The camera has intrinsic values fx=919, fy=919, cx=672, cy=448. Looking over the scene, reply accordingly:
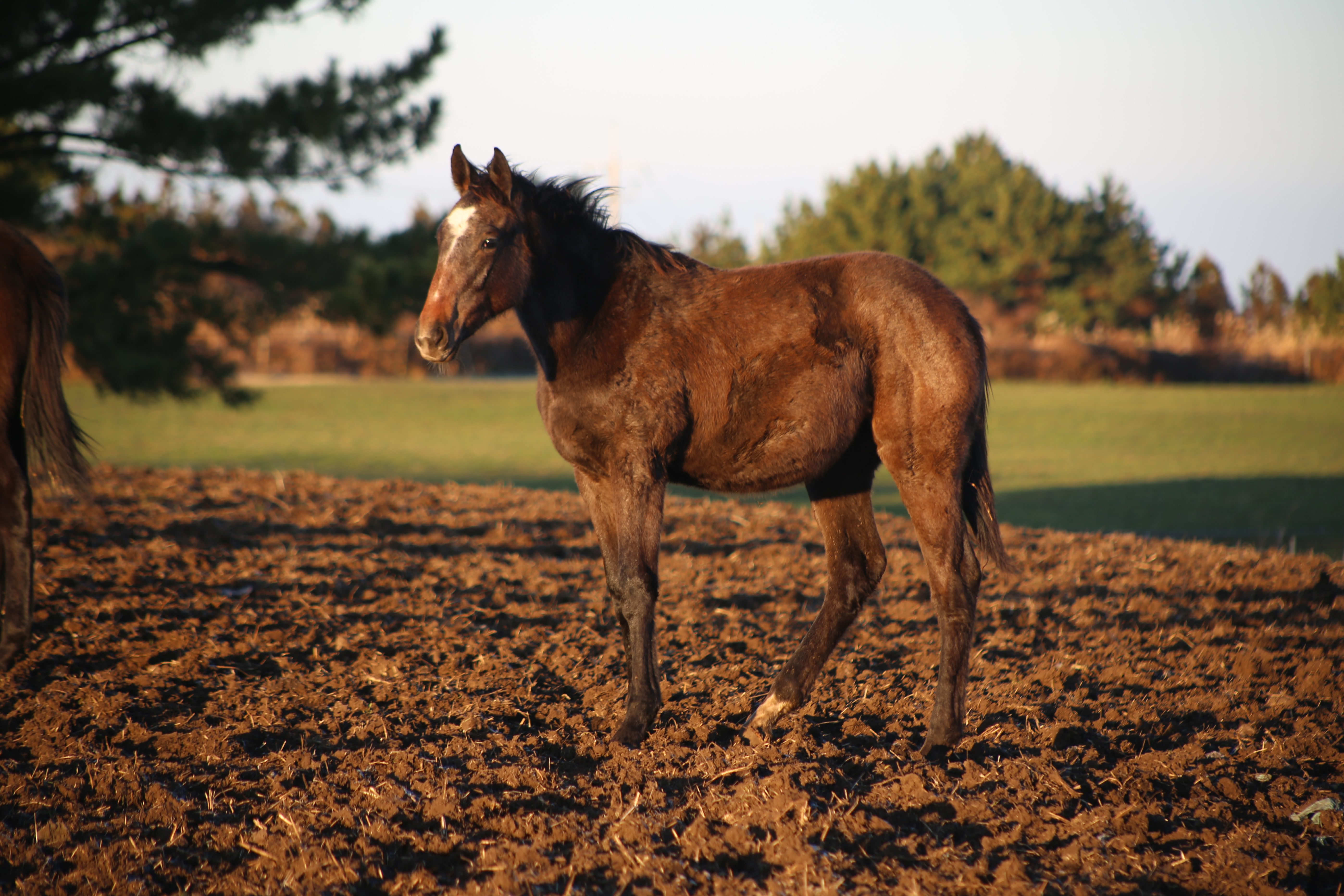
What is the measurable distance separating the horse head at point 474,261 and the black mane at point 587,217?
0.55 ft

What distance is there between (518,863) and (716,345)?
205 centimetres

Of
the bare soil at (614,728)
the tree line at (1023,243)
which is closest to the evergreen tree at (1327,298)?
the tree line at (1023,243)

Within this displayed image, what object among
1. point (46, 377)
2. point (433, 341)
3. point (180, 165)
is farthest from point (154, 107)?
point (433, 341)

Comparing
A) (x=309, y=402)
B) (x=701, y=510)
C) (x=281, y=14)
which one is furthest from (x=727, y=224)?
(x=701, y=510)

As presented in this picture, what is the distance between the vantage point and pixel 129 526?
6.54 metres

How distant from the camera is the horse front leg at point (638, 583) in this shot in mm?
3613

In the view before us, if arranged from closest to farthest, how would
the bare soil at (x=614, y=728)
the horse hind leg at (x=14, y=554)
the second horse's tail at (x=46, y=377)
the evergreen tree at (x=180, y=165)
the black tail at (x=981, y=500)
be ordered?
1. the bare soil at (x=614, y=728)
2. the black tail at (x=981, y=500)
3. the horse hind leg at (x=14, y=554)
4. the second horse's tail at (x=46, y=377)
5. the evergreen tree at (x=180, y=165)

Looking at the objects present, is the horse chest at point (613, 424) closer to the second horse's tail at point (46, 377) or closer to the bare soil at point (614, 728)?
the bare soil at point (614, 728)

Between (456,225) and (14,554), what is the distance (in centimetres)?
279

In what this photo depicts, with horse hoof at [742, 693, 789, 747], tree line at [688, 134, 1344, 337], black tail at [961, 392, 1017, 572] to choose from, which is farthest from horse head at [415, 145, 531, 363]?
tree line at [688, 134, 1344, 337]

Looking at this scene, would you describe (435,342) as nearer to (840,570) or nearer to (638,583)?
(638,583)

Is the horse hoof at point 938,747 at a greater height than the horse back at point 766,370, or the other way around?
the horse back at point 766,370

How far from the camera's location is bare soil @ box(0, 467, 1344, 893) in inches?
106

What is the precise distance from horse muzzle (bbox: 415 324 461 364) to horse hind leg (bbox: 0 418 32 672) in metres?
2.35
